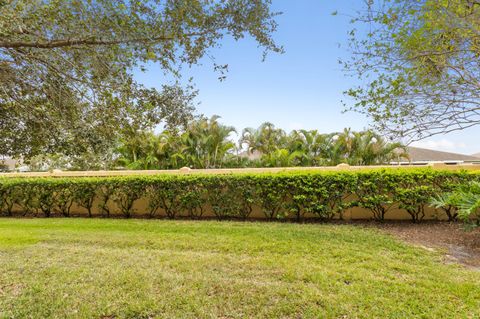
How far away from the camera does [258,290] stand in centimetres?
383

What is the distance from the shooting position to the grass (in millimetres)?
3467

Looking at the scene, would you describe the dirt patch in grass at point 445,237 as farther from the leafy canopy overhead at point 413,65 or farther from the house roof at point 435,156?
the house roof at point 435,156

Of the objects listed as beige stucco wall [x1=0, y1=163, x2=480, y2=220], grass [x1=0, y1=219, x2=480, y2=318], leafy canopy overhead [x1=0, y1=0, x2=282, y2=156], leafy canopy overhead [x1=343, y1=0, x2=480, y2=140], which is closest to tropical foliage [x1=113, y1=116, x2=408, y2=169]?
beige stucco wall [x1=0, y1=163, x2=480, y2=220]

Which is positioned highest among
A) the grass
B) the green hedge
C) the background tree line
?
the background tree line

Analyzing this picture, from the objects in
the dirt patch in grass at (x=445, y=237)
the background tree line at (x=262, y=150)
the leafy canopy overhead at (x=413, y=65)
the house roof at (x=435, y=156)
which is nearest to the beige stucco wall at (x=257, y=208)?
the dirt patch in grass at (x=445, y=237)

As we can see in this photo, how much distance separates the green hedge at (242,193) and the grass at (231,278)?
1.80 m

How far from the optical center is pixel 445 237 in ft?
22.0

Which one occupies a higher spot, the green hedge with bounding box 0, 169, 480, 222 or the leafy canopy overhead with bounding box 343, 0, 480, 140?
the leafy canopy overhead with bounding box 343, 0, 480, 140

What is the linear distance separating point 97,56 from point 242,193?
6.02 metres

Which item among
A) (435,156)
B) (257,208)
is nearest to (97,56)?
(257,208)

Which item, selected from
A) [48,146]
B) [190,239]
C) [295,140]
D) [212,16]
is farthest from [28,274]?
[295,140]

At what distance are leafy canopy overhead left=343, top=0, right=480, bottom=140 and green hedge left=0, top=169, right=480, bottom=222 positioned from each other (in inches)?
84.2

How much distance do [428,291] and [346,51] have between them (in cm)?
503

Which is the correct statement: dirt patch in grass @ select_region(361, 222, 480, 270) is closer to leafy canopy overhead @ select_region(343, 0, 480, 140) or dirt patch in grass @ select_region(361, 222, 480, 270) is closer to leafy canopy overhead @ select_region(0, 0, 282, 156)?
leafy canopy overhead @ select_region(343, 0, 480, 140)
